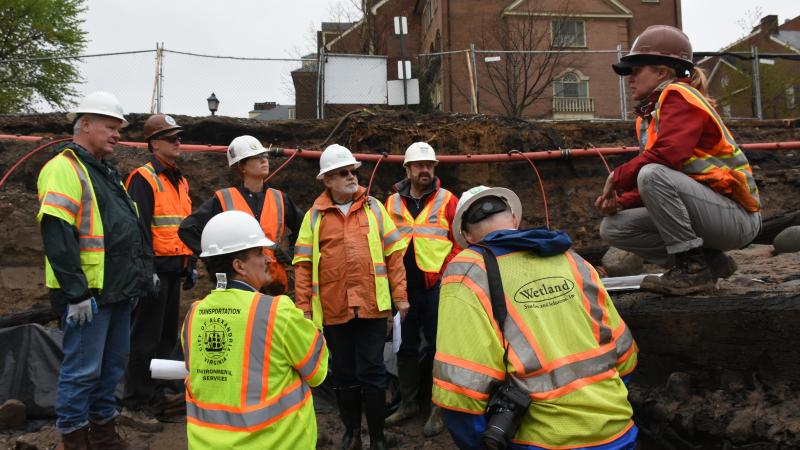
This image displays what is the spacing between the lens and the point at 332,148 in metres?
4.54

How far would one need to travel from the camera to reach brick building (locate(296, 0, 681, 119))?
16078 millimetres

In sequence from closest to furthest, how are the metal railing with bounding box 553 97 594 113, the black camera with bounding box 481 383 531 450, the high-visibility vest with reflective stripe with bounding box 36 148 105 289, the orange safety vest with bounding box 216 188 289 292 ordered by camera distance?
1. the black camera with bounding box 481 383 531 450
2. the high-visibility vest with reflective stripe with bounding box 36 148 105 289
3. the orange safety vest with bounding box 216 188 289 292
4. the metal railing with bounding box 553 97 594 113

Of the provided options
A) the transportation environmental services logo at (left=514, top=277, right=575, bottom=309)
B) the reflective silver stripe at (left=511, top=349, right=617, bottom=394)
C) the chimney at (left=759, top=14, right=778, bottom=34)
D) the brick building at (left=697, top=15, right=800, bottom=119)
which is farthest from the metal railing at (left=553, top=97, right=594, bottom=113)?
the chimney at (left=759, top=14, right=778, bottom=34)

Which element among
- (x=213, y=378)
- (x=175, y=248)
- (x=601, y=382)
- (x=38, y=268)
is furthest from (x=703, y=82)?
(x=38, y=268)

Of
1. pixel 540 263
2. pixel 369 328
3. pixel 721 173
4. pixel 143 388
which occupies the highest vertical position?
pixel 721 173

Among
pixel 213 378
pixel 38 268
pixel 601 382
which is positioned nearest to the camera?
pixel 601 382

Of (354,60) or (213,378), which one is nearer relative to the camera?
(213,378)

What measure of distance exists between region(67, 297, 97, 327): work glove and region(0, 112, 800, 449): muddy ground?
1291mm

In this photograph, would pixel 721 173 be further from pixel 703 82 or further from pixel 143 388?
pixel 143 388

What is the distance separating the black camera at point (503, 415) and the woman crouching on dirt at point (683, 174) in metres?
1.92

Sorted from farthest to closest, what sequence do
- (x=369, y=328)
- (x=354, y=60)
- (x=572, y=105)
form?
(x=572, y=105) < (x=354, y=60) < (x=369, y=328)

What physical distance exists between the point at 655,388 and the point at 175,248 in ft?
12.3

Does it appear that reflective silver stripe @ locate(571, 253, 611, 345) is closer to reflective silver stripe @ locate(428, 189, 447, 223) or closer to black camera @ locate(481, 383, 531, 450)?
black camera @ locate(481, 383, 531, 450)

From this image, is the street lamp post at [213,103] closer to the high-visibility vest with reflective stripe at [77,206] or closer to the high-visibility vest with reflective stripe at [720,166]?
the high-visibility vest with reflective stripe at [77,206]
